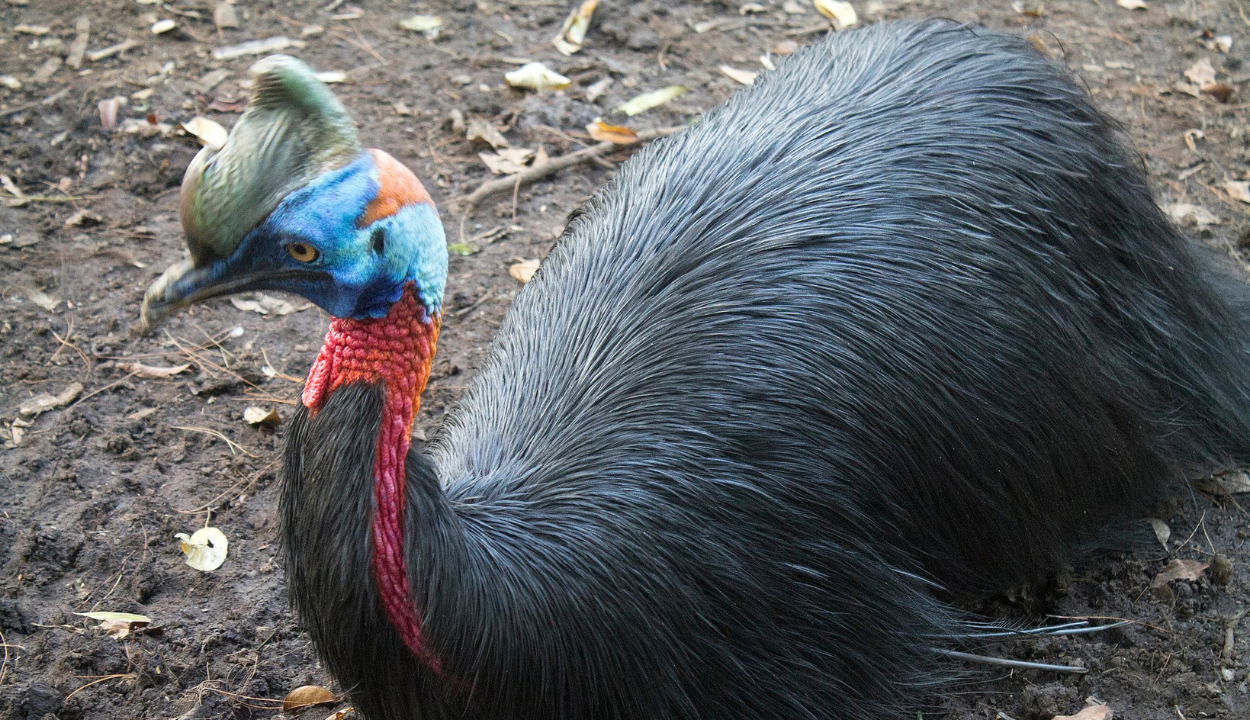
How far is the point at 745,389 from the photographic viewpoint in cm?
240

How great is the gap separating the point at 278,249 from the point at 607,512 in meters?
0.88

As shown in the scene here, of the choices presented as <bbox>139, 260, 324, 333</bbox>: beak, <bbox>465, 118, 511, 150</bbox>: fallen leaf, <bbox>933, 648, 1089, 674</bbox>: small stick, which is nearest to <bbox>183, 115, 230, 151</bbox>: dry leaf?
<bbox>465, 118, 511, 150</bbox>: fallen leaf

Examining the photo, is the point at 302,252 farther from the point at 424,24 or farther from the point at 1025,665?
the point at 424,24

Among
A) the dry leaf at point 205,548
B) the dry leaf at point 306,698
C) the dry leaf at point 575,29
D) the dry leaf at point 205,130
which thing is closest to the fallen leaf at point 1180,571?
the dry leaf at point 306,698

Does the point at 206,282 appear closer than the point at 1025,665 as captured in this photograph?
Yes

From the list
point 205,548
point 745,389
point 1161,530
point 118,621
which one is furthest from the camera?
point 1161,530

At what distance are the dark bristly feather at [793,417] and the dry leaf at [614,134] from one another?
1743mm

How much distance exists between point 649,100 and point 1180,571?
120 inches

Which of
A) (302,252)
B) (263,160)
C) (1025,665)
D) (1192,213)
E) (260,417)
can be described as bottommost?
(260,417)

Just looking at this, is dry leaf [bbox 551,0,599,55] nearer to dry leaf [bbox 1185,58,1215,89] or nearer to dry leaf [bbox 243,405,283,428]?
dry leaf [bbox 243,405,283,428]

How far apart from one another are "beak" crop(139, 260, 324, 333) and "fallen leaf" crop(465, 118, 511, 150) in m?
2.97

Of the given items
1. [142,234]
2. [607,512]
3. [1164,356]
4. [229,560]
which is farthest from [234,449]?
[1164,356]

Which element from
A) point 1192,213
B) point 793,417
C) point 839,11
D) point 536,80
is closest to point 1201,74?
point 1192,213

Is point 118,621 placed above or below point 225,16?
below
